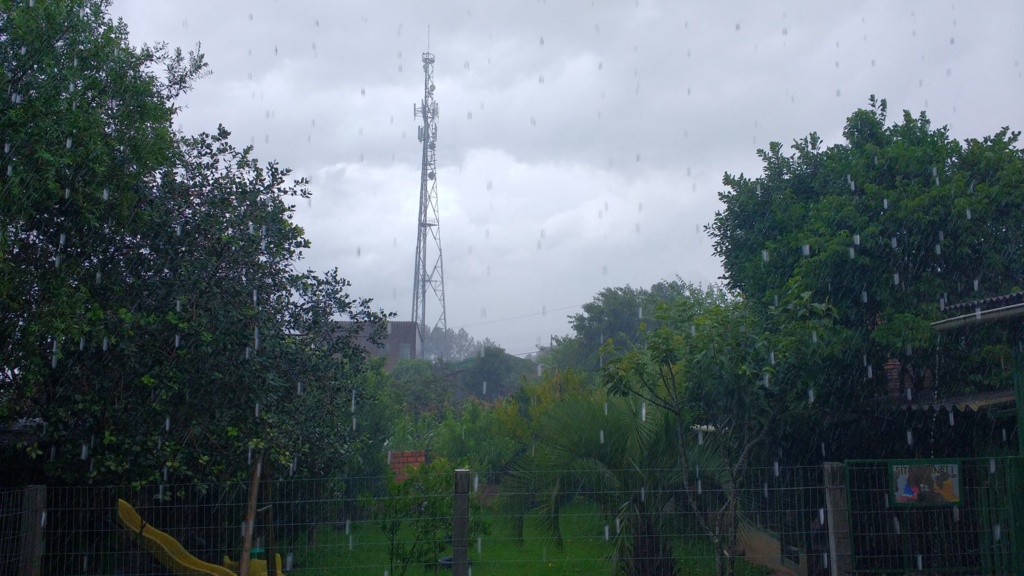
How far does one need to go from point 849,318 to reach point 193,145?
29.8ft

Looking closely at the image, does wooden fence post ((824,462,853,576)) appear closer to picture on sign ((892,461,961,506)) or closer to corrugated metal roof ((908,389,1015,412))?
picture on sign ((892,461,961,506))

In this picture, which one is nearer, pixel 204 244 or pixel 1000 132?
pixel 204 244

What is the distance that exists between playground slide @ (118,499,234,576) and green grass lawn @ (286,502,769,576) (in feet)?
2.86

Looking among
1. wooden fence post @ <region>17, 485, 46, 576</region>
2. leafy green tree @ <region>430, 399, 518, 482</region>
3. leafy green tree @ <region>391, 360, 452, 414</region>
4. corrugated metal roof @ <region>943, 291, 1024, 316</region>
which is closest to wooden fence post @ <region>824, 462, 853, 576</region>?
corrugated metal roof @ <region>943, 291, 1024, 316</region>

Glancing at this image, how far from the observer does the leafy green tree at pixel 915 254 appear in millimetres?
11156

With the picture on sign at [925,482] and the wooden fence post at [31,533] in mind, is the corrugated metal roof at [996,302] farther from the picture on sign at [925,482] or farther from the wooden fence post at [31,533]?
the wooden fence post at [31,533]

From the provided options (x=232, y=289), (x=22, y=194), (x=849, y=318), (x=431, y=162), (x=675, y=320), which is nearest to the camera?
(x=22, y=194)

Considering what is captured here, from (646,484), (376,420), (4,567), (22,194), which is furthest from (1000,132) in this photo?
(4,567)

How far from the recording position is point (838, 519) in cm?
686

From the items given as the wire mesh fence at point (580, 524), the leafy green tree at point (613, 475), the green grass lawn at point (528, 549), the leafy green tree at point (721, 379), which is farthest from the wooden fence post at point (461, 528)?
the leafy green tree at point (721, 379)

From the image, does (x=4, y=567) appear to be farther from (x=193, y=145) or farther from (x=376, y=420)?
(x=376, y=420)

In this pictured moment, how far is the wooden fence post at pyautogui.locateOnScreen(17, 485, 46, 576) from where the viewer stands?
643 cm

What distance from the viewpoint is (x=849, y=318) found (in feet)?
38.4

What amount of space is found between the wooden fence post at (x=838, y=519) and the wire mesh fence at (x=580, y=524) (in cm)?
1
